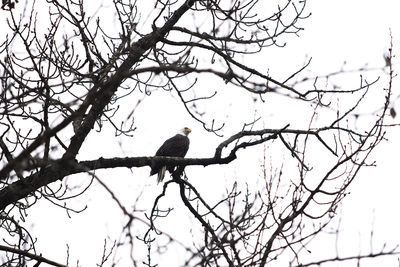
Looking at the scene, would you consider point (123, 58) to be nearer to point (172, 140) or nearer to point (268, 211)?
point (268, 211)

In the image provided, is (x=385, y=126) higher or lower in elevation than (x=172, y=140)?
lower

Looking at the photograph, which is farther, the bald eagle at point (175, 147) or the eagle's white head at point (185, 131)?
the eagle's white head at point (185, 131)

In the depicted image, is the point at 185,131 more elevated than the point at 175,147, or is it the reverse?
the point at 185,131

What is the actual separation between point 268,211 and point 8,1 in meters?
2.29

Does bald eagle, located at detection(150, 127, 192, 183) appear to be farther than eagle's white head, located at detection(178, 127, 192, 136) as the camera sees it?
No

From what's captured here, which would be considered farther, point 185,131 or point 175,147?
point 185,131

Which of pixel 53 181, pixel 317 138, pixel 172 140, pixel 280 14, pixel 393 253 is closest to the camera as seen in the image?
pixel 393 253

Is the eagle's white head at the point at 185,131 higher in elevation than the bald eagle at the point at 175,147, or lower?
higher

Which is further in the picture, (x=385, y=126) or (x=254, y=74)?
(x=254, y=74)

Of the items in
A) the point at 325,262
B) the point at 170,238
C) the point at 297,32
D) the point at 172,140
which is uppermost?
the point at 172,140

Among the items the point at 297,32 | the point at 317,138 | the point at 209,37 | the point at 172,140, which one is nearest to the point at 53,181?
the point at 209,37

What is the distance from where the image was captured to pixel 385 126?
430 centimetres

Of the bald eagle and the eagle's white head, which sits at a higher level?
the eagle's white head

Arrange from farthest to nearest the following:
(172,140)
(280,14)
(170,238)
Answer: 1. (172,140)
2. (280,14)
3. (170,238)
